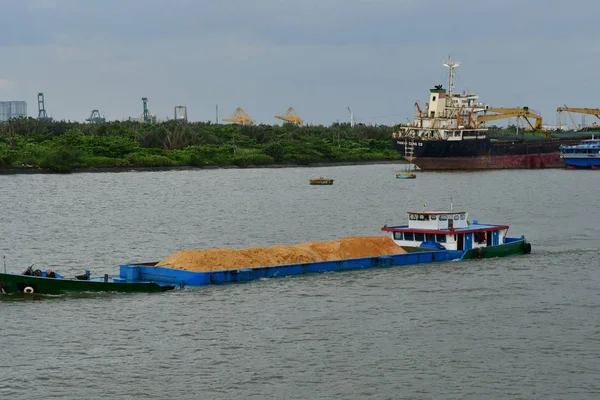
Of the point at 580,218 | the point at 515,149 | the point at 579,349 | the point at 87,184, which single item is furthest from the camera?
the point at 515,149

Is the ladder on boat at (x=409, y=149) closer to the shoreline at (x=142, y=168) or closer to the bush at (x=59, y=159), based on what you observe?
the shoreline at (x=142, y=168)

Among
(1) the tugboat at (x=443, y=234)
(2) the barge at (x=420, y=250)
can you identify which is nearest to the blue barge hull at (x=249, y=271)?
(2) the barge at (x=420, y=250)

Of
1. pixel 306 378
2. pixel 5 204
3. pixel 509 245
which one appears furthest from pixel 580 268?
pixel 5 204

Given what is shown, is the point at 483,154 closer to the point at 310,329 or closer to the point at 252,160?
the point at 252,160

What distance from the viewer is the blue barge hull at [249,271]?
4219 centimetres

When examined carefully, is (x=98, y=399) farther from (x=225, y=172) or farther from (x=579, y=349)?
(x=225, y=172)

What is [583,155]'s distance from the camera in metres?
159

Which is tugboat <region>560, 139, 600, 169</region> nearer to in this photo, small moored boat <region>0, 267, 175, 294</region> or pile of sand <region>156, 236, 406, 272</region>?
pile of sand <region>156, 236, 406, 272</region>

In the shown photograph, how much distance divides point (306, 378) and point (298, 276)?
606 inches

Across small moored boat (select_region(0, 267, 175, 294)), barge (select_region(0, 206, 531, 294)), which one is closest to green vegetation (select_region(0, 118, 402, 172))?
barge (select_region(0, 206, 531, 294))

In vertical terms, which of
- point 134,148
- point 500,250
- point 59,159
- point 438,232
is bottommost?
point 500,250

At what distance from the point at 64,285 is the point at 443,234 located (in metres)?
21.0

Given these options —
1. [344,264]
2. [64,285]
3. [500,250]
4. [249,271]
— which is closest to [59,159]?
[500,250]

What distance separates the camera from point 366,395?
28.0m
